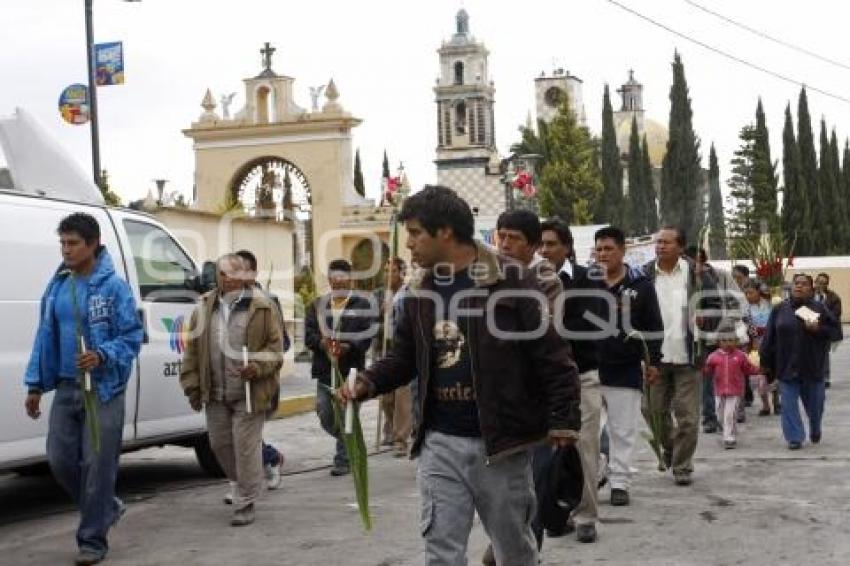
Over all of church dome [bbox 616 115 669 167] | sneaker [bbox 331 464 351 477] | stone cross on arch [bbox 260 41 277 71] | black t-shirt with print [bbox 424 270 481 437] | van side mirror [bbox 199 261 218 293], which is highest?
church dome [bbox 616 115 669 167]

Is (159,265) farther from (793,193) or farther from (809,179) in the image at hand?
(809,179)

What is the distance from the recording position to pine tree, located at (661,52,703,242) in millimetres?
72125

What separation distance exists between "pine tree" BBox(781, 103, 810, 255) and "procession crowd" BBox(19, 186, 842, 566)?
54.5 meters

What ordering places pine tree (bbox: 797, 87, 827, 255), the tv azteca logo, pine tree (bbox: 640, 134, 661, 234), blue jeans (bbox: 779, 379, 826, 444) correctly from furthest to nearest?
pine tree (bbox: 640, 134, 661, 234) → pine tree (bbox: 797, 87, 827, 255) → blue jeans (bbox: 779, 379, 826, 444) → the tv azteca logo

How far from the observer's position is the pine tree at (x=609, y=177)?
7875 cm

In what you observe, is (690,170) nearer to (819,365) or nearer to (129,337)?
(819,365)

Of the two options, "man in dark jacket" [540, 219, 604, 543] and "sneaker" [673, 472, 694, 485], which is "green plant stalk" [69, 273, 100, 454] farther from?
"sneaker" [673, 472, 694, 485]

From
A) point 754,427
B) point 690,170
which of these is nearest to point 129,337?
point 754,427

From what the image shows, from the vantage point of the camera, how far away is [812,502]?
9078mm

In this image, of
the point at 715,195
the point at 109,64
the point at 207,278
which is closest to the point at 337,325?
the point at 207,278

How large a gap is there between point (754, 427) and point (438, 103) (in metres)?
82.5

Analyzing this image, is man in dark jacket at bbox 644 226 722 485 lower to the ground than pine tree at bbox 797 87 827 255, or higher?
lower

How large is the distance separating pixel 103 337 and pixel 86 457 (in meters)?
0.69

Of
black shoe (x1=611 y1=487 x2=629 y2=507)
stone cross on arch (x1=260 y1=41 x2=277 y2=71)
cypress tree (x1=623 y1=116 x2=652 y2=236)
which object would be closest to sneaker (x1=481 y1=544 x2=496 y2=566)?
black shoe (x1=611 y1=487 x2=629 y2=507)
